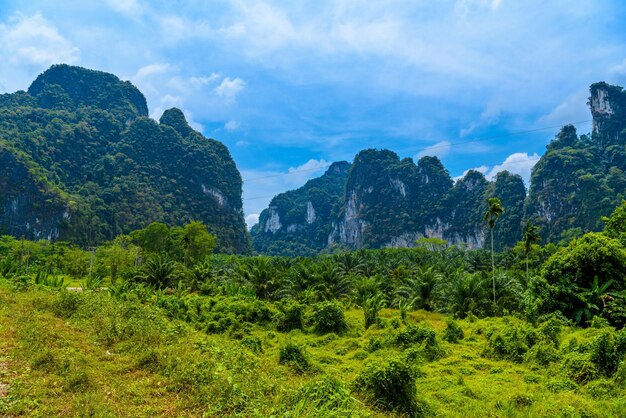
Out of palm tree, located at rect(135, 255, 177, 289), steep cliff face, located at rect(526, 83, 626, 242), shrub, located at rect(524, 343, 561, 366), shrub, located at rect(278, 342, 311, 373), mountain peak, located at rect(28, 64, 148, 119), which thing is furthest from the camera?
mountain peak, located at rect(28, 64, 148, 119)

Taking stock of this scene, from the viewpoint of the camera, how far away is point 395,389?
10.4 metres

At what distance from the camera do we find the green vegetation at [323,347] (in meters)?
8.08

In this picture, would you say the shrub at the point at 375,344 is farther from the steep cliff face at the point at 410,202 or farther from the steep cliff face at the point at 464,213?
the steep cliff face at the point at 464,213

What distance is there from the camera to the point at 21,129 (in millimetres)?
111688

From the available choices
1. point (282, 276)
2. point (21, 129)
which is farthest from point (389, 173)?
point (282, 276)

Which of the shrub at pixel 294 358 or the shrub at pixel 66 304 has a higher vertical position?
the shrub at pixel 66 304

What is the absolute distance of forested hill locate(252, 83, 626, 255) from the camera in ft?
306

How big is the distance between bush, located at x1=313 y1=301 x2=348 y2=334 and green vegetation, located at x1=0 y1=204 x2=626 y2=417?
0.08 m

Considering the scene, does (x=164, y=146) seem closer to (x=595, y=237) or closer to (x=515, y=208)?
(x=515, y=208)

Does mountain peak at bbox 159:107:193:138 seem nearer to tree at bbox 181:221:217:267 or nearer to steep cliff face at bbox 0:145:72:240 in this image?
steep cliff face at bbox 0:145:72:240

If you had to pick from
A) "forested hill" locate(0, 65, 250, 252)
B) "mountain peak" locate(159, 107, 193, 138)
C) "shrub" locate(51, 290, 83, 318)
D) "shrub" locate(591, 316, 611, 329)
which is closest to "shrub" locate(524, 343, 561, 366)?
"shrub" locate(591, 316, 611, 329)

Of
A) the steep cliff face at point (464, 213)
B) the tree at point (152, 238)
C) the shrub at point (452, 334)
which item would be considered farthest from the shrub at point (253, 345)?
the steep cliff face at point (464, 213)

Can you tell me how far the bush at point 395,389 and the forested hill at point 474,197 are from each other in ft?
258

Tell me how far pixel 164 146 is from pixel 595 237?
133 meters
